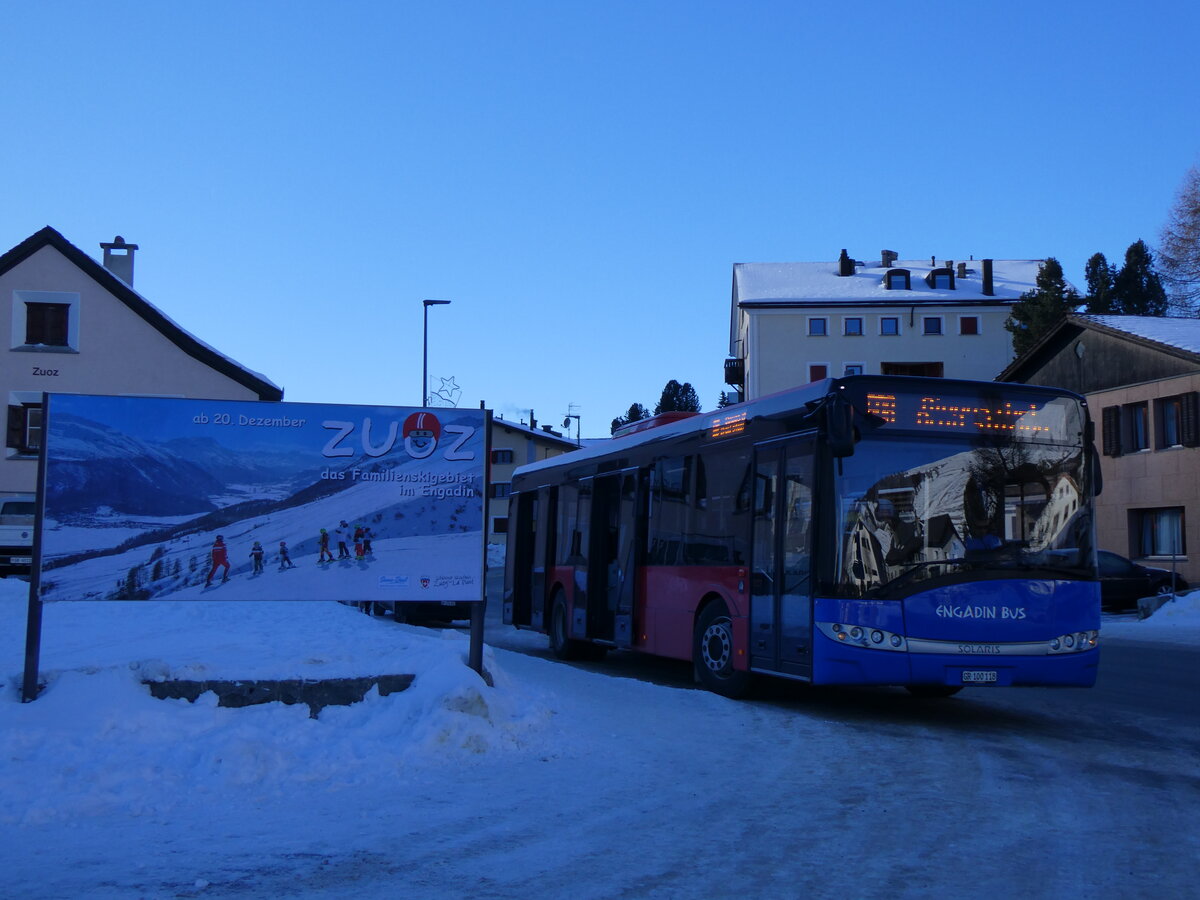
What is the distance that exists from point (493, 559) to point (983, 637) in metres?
60.4

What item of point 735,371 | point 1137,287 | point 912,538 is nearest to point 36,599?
point 912,538

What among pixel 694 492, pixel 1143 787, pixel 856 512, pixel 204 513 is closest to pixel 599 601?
pixel 694 492

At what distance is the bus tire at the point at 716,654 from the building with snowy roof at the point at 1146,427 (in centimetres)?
2712

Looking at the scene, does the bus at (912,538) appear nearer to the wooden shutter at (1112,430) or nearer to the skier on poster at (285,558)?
the skier on poster at (285,558)

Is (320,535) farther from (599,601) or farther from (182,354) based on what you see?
(182,354)

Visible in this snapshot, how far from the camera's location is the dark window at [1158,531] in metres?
36.7

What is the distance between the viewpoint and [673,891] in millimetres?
5191

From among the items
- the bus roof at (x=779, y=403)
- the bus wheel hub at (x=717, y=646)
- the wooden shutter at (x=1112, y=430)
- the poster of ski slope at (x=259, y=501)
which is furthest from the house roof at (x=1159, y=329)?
the poster of ski slope at (x=259, y=501)

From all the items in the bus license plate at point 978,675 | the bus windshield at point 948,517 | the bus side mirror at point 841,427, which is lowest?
the bus license plate at point 978,675

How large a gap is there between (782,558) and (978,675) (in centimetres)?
187

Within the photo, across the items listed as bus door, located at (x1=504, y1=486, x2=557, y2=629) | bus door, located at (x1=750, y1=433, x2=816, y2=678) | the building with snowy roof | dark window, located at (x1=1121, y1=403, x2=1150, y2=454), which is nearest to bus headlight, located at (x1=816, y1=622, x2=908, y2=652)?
bus door, located at (x1=750, y1=433, x2=816, y2=678)

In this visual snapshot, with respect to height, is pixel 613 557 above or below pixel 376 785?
above

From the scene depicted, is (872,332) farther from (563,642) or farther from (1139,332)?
(563,642)

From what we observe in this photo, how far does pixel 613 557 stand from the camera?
1507 cm
